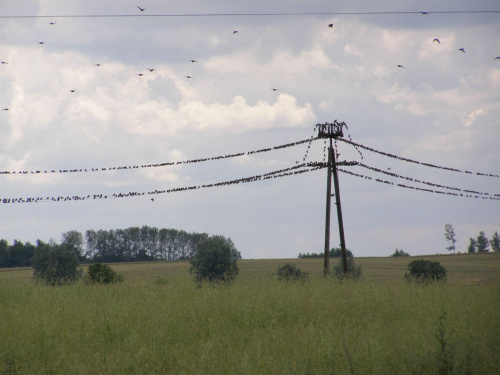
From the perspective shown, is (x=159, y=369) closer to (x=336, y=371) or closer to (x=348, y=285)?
(x=336, y=371)

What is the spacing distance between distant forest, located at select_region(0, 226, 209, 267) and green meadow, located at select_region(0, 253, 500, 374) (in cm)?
10272

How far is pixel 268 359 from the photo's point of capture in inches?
319

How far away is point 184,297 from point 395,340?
6.05 metres

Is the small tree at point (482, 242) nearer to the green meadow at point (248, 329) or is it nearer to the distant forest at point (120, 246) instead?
the distant forest at point (120, 246)

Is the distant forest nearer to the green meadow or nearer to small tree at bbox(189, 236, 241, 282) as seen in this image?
small tree at bbox(189, 236, 241, 282)

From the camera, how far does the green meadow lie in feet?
25.8

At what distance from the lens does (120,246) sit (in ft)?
384

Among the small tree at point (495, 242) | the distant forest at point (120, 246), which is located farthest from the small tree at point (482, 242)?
the distant forest at point (120, 246)

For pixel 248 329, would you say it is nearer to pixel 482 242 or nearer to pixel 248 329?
pixel 248 329

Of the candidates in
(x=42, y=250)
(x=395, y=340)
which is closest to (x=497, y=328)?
(x=395, y=340)

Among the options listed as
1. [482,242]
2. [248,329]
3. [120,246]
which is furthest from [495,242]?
[248,329]

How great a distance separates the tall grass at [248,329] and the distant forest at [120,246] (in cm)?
10288

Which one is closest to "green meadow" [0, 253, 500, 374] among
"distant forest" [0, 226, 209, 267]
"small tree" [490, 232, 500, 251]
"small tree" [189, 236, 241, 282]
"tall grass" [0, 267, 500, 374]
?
"tall grass" [0, 267, 500, 374]

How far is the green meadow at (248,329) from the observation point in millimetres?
7867
